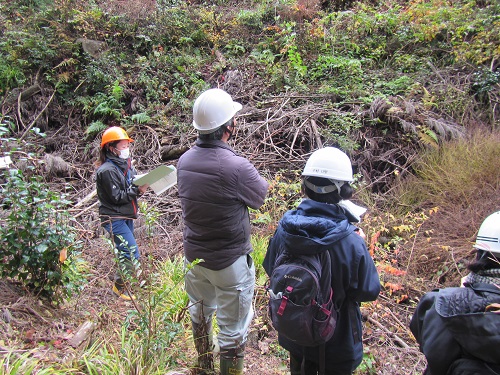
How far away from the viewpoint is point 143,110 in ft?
26.8

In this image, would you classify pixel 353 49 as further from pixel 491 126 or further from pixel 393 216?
pixel 393 216

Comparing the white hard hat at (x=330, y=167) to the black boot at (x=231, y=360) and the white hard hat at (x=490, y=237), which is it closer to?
the white hard hat at (x=490, y=237)

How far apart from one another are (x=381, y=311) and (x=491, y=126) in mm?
4359

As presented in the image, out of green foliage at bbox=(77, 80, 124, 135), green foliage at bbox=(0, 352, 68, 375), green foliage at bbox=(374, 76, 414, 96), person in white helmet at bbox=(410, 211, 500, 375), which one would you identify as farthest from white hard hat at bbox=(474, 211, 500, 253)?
green foliage at bbox=(77, 80, 124, 135)

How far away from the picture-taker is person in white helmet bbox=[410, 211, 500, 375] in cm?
146

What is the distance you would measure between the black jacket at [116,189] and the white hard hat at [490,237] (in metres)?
3.42

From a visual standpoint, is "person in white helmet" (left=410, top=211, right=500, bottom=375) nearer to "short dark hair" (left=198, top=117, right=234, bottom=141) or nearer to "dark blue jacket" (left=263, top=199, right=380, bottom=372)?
"dark blue jacket" (left=263, top=199, right=380, bottom=372)

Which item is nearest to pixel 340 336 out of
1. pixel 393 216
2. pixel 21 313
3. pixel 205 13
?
pixel 21 313

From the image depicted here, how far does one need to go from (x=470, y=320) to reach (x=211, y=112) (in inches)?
77.3

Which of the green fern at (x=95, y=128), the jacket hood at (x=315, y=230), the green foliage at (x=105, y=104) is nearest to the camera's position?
the jacket hood at (x=315, y=230)

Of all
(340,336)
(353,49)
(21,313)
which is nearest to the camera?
(340,336)

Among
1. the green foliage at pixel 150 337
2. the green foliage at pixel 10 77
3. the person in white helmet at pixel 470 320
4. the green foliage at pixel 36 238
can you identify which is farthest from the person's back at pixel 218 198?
the green foliage at pixel 10 77

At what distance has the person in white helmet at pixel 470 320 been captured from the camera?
146 centimetres

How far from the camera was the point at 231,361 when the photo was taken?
9.35 ft
